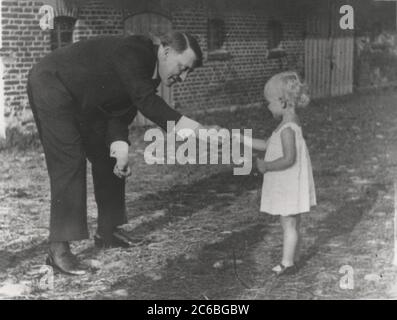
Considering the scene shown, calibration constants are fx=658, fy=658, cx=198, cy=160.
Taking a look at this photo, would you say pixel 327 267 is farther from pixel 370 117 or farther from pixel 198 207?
pixel 370 117

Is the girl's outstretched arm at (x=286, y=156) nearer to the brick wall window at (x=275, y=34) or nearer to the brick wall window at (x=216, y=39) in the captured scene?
the brick wall window at (x=216, y=39)

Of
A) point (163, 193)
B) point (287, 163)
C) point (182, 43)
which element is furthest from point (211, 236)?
point (182, 43)

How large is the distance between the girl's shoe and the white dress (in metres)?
0.39

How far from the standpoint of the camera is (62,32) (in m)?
10.7

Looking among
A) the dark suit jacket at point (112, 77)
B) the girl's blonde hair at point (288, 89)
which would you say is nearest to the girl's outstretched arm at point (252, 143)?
the girl's blonde hair at point (288, 89)

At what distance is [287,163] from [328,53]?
14.9 m

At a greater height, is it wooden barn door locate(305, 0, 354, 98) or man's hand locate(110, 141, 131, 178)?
wooden barn door locate(305, 0, 354, 98)

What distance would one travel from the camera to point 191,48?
4.01 metres

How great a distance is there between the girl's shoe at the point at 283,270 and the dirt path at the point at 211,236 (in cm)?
6

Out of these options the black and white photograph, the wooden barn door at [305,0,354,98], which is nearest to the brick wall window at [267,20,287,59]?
the wooden barn door at [305,0,354,98]

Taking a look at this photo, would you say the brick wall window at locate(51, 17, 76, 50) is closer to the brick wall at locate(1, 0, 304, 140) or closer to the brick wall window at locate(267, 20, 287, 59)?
the brick wall at locate(1, 0, 304, 140)

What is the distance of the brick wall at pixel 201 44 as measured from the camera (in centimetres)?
981

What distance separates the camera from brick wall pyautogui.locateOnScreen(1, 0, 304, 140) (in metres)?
9.81

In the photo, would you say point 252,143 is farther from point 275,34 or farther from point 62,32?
point 275,34
